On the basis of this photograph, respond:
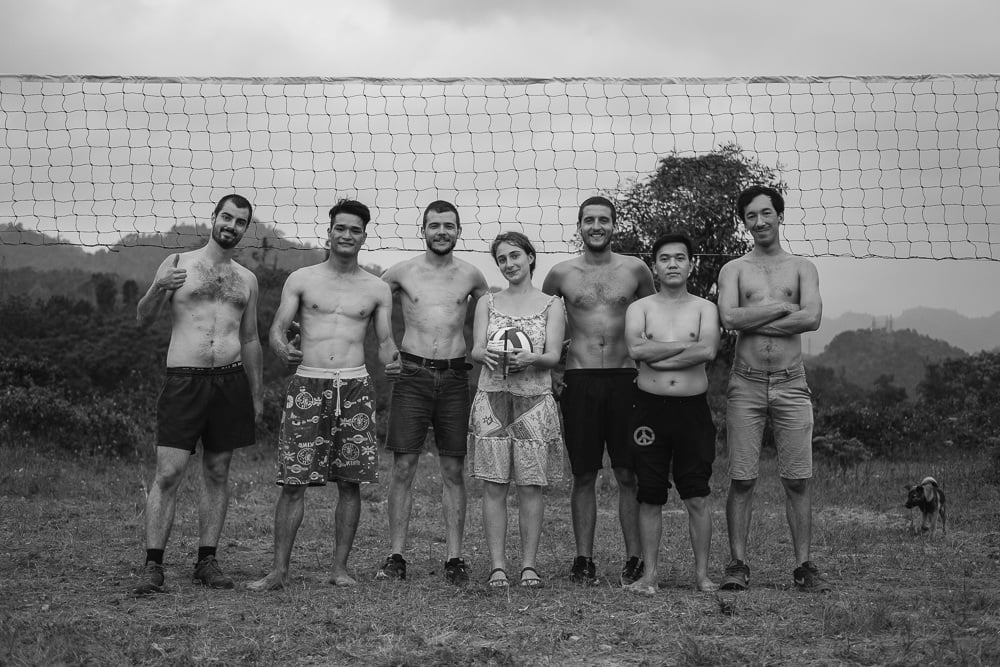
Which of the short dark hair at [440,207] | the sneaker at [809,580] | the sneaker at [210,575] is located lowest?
the sneaker at [809,580]

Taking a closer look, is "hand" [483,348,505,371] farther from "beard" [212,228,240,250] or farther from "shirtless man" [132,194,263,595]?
"beard" [212,228,240,250]

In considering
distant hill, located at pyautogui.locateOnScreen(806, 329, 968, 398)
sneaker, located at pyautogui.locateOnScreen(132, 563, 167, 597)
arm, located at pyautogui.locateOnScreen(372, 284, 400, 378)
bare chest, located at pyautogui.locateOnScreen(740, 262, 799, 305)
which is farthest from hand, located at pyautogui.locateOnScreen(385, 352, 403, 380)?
distant hill, located at pyautogui.locateOnScreen(806, 329, 968, 398)

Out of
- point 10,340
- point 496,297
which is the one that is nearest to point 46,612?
point 496,297

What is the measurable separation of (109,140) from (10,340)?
17.3m

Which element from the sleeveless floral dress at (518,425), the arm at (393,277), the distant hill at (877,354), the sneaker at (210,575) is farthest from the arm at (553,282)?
the distant hill at (877,354)

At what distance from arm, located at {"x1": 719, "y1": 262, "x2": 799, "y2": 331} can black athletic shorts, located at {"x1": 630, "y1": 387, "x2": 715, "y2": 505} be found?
523 millimetres

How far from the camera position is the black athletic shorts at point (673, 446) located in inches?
225

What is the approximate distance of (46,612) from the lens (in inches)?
201

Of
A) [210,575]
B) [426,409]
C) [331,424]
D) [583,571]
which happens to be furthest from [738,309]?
[210,575]

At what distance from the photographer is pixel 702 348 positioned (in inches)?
226

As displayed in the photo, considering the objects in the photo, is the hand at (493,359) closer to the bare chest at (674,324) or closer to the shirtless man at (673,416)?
the shirtless man at (673,416)

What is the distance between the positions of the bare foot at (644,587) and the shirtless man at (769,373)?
45 centimetres

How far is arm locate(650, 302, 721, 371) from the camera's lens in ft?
18.8

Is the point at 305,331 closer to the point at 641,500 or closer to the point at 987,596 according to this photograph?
the point at 641,500
